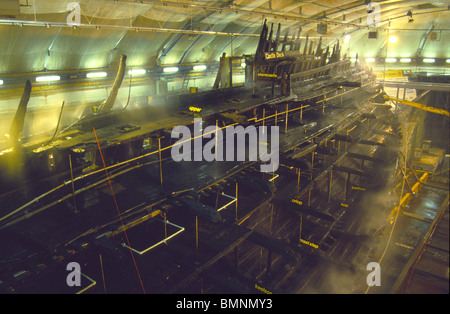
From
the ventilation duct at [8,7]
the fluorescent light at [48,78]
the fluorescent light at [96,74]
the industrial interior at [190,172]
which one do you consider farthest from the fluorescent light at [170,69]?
the ventilation duct at [8,7]

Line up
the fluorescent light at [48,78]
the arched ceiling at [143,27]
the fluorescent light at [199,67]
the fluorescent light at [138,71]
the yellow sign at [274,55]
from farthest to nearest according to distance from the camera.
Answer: the fluorescent light at [199,67], the fluorescent light at [138,71], the fluorescent light at [48,78], the yellow sign at [274,55], the arched ceiling at [143,27]

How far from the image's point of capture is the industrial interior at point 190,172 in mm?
5027

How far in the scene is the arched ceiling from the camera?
10.8 metres

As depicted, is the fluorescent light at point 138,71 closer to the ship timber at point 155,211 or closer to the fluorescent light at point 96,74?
the fluorescent light at point 96,74

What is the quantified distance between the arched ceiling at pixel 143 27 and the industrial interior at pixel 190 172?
0.08 meters

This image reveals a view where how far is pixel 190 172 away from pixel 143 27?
24.0 ft

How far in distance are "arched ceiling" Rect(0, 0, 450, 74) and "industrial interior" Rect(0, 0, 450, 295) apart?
8cm

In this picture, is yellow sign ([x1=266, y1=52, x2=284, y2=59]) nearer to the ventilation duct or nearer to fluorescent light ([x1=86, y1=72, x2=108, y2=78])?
the ventilation duct

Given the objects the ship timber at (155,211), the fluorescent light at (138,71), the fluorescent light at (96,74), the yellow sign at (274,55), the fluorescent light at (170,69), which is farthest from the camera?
the fluorescent light at (170,69)

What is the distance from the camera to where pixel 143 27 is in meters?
11.8

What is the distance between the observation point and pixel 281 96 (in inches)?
415

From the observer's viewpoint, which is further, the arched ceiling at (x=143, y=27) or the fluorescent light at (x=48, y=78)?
the fluorescent light at (x=48, y=78)

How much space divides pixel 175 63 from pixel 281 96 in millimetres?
10108

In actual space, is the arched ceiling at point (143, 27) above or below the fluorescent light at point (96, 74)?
above
